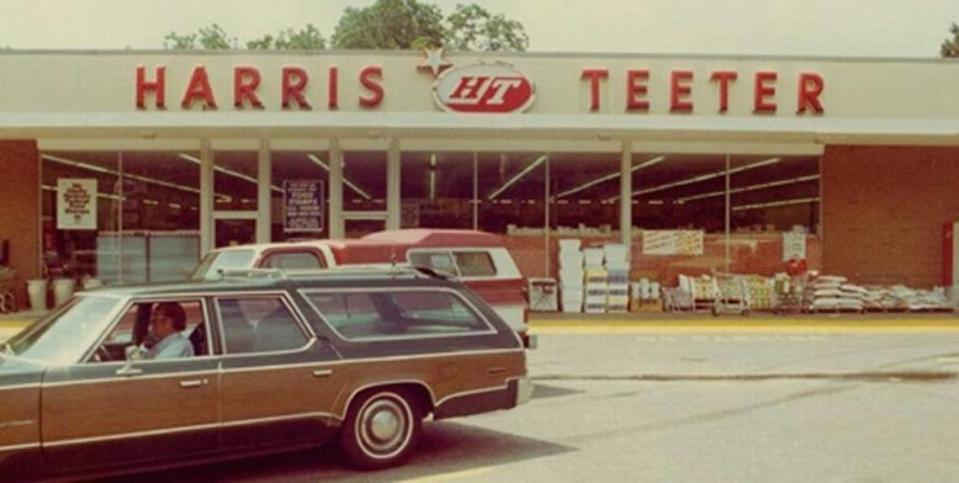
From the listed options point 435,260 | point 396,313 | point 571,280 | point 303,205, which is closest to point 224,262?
point 435,260

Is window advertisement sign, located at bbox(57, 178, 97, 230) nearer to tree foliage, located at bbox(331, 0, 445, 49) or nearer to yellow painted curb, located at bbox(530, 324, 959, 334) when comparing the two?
yellow painted curb, located at bbox(530, 324, 959, 334)

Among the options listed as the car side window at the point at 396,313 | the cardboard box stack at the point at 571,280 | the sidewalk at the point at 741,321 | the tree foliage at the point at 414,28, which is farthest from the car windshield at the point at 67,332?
the tree foliage at the point at 414,28

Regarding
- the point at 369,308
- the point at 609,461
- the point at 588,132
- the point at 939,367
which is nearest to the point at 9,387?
the point at 369,308

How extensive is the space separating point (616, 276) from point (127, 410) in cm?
1572

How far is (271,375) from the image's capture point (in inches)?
278

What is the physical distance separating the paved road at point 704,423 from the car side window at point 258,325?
958mm

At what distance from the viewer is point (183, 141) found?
21.8 metres

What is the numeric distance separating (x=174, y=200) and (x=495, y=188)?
6.96 meters

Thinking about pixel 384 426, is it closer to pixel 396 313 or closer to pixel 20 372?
pixel 396 313

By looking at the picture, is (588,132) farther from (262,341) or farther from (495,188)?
(262,341)

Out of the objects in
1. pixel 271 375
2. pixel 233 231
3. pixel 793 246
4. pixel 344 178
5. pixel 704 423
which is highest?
pixel 344 178

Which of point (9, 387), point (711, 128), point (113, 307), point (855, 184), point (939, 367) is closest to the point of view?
point (9, 387)

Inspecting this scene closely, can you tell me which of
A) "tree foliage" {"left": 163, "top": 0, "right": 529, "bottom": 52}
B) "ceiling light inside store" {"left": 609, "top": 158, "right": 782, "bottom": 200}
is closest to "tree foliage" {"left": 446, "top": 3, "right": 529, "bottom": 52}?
"tree foliage" {"left": 163, "top": 0, "right": 529, "bottom": 52}

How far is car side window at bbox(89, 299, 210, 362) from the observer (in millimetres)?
6957
